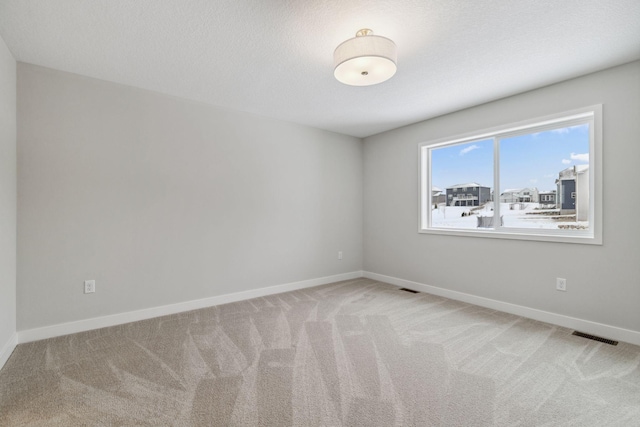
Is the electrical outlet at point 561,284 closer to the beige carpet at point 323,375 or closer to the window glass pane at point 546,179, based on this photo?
the beige carpet at point 323,375

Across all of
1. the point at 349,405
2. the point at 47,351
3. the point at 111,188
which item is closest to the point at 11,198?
Answer: the point at 111,188

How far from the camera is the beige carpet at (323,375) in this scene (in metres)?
1.63

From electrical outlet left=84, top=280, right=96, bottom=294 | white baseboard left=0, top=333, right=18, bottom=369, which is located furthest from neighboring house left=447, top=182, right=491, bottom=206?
white baseboard left=0, top=333, right=18, bottom=369

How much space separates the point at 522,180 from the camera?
3.29 metres

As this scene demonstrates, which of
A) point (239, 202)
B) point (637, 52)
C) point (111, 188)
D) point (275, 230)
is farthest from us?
point (275, 230)

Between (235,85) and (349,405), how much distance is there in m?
2.94

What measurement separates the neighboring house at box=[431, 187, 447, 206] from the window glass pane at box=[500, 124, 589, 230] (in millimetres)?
795

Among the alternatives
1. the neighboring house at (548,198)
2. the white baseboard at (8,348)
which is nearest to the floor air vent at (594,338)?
the neighboring house at (548,198)

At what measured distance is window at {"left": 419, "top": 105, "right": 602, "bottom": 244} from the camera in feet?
9.23

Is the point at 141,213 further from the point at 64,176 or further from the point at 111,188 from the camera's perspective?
the point at 64,176

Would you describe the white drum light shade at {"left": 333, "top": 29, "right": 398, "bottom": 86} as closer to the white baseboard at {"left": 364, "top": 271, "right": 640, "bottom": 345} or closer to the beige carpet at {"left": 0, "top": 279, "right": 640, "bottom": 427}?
the beige carpet at {"left": 0, "top": 279, "right": 640, "bottom": 427}

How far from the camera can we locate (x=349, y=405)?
1.71 metres

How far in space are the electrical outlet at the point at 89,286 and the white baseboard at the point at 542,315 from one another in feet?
12.5

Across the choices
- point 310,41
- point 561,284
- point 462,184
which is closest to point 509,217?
point 462,184
